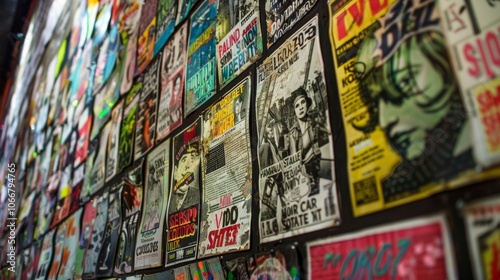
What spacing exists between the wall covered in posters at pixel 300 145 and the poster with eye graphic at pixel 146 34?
11mm

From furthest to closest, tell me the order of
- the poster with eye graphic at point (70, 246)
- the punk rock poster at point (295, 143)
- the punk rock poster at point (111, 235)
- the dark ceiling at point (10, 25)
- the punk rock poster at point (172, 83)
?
the dark ceiling at point (10, 25)
the poster with eye graphic at point (70, 246)
the punk rock poster at point (111, 235)
the punk rock poster at point (172, 83)
the punk rock poster at point (295, 143)

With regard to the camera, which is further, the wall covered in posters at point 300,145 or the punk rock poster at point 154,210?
Result: the punk rock poster at point 154,210

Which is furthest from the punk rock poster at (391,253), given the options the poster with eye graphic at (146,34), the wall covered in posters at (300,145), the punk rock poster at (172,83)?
the poster with eye graphic at (146,34)

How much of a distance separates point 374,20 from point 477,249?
37 centimetres

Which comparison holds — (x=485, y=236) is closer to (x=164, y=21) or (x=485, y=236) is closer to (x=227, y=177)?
(x=227, y=177)

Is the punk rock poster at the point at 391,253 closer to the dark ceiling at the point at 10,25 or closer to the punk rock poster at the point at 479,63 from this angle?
the punk rock poster at the point at 479,63

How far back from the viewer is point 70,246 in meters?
2.12

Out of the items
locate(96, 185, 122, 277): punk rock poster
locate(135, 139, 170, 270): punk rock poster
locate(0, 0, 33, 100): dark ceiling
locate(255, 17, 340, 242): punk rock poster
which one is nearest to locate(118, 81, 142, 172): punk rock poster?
locate(96, 185, 122, 277): punk rock poster

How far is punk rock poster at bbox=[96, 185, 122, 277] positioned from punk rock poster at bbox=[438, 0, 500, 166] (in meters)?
1.37

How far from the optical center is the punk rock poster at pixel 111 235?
1.58 m

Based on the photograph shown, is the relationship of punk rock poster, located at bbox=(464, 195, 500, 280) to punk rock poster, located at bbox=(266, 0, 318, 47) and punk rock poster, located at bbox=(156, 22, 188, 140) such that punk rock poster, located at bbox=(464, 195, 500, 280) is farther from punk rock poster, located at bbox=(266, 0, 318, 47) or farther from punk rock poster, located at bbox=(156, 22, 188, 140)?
punk rock poster, located at bbox=(156, 22, 188, 140)

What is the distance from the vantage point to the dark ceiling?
469 cm

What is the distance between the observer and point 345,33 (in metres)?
0.71

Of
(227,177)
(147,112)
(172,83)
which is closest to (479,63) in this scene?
(227,177)
